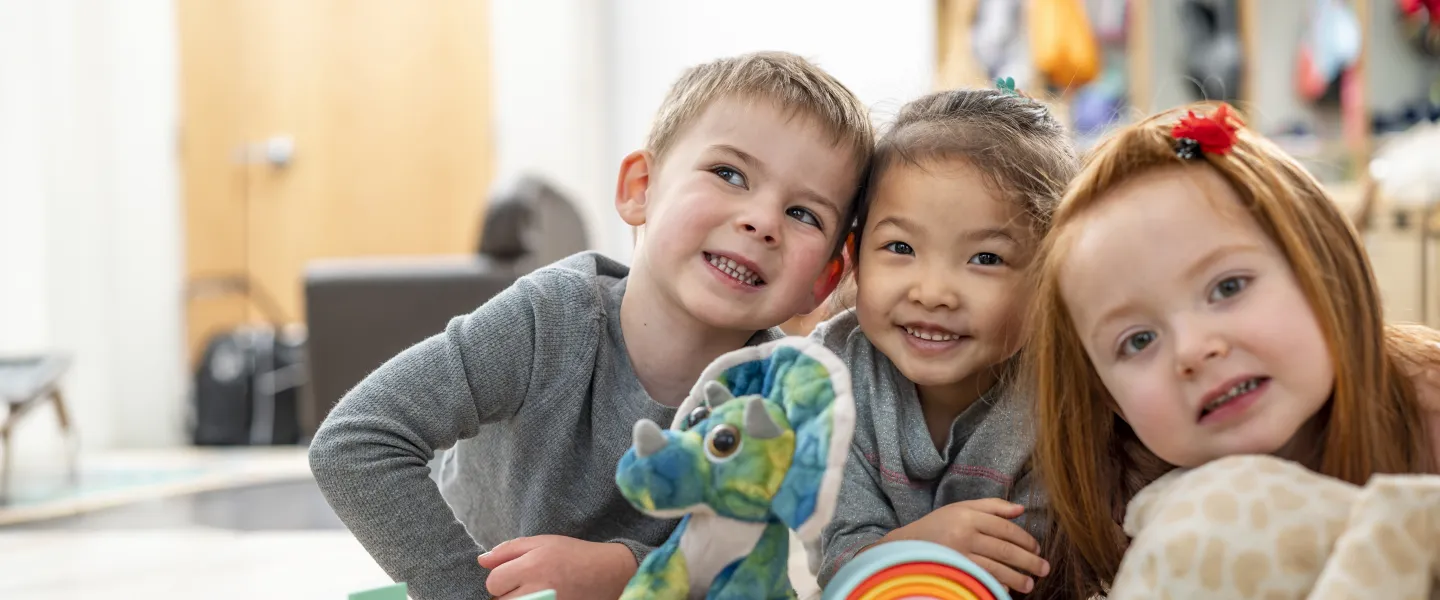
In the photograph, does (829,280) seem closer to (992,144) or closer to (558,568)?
(992,144)

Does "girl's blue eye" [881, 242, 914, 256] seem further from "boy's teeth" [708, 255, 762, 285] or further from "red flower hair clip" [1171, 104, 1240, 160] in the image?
"red flower hair clip" [1171, 104, 1240, 160]

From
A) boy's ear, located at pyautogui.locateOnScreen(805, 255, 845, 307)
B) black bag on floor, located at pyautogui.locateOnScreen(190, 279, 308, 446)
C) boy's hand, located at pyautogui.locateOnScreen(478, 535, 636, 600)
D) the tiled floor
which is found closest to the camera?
boy's hand, located at pyautogui.locateOnScreen(478, 535, 636, 600)

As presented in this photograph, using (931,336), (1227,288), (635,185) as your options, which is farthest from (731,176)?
(1227,288)

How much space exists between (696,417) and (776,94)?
1.31ft

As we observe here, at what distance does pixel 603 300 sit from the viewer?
4.02 ft

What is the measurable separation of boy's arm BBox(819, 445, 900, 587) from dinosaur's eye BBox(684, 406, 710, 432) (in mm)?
286

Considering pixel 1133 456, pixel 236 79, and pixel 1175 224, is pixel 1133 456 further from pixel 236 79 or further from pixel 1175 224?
pixel 236 79

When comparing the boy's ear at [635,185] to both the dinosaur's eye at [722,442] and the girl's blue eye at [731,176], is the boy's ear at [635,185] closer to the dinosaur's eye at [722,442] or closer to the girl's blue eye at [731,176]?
the girl's blue eye at [731,176]

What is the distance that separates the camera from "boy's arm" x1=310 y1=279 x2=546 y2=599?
3.26 feet

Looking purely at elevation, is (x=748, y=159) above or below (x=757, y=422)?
above

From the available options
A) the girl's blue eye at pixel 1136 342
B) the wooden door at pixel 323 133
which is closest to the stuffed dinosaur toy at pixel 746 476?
the girl's blue eye at pixel 1136 342

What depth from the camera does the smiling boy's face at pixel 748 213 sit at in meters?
1.10

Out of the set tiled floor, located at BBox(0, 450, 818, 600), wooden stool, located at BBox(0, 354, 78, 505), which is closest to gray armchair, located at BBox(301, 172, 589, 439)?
tiled floor, located at BBox(0, 450, 818, 600)

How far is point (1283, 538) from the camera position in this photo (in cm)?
78
